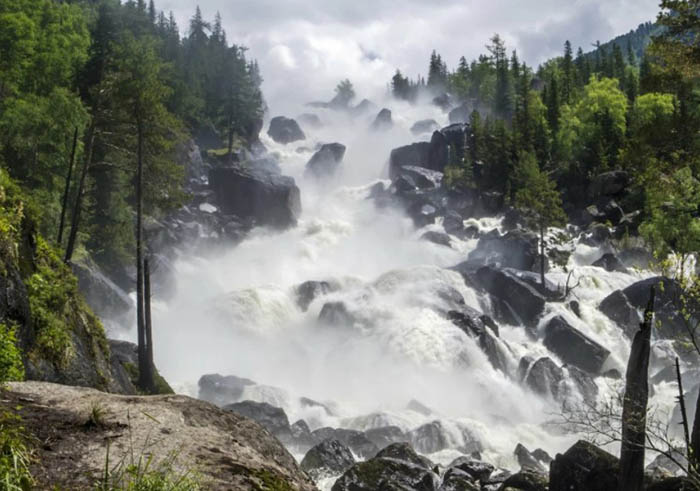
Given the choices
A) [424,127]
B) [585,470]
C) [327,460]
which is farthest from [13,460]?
[424,127]

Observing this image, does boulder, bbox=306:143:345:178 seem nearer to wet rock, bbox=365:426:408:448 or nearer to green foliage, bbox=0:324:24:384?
wet rock, bbox=365:426:408:448

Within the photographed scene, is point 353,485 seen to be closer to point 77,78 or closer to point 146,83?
point 146,83

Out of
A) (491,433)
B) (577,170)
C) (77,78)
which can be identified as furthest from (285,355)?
(577,170)

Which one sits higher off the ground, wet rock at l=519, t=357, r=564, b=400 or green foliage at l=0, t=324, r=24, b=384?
wet rock at l=519, t=357, r=564, b=400

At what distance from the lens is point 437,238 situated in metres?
60.1

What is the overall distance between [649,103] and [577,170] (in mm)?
12199

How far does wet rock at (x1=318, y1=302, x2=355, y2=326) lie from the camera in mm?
39031

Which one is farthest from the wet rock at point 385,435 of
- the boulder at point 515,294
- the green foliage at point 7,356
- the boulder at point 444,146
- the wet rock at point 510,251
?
the boulder at point 444,146

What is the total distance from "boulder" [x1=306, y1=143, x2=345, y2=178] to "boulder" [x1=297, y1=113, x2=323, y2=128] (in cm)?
3982

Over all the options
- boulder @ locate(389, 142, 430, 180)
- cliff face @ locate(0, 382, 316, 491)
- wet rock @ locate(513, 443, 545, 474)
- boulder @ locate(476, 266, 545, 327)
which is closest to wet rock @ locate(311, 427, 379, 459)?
wet rock @ locate(513, 443, 545, 474)

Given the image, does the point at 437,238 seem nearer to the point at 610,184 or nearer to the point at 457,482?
the point at 610,184

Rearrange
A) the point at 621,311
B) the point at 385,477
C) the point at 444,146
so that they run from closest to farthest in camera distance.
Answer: the point at 385,477 < the point at 621,311 < the point at 444,146

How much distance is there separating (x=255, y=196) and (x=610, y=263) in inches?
1395

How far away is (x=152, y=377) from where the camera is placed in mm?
22109
